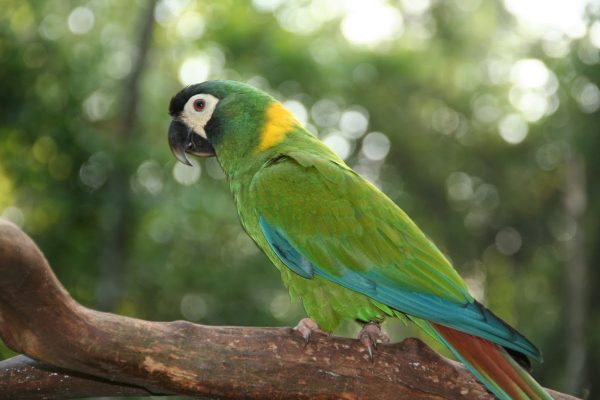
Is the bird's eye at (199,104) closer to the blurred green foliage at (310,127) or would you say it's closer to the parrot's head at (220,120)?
the parrot's head at (220,120)

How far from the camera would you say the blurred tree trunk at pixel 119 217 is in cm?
509

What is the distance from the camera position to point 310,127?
677 cm

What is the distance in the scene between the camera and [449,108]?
29.8ft

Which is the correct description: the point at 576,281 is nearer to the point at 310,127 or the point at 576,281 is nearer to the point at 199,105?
the point at 310,127

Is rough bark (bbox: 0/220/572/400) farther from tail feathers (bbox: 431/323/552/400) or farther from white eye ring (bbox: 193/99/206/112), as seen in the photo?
white eye ring (bbox: 193/99/206/112)

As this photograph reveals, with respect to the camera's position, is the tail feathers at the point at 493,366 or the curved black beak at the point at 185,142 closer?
the tail feathers at the point at 493,366

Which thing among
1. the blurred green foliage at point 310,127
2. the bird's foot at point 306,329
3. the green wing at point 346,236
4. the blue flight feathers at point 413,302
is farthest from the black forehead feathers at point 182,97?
the blurred green foliage at point 310,127

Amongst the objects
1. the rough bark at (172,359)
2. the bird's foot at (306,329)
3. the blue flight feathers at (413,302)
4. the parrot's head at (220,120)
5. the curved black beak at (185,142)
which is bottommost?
the rough bark at (172,359)

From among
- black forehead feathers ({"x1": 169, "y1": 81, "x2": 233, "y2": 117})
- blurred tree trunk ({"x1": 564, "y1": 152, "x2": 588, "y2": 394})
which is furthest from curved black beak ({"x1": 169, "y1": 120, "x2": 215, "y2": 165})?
blurred tree trunk ({"x1": 564, "y1": 152, "x2": 588, "y2": 394})

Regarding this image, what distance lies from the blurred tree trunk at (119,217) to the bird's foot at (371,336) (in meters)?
3.17

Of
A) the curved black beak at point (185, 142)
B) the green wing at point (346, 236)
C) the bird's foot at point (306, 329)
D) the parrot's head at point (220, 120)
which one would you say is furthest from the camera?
the curved black beak at point (185, 142)

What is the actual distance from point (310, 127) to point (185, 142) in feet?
13.0

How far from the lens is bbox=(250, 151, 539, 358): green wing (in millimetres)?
2254

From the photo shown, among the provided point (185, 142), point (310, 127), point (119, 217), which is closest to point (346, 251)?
point (185, 142)
